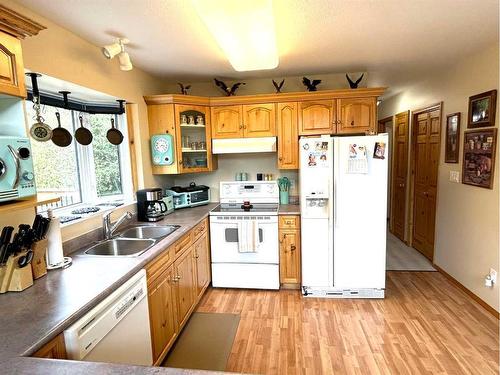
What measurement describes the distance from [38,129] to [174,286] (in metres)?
1.47

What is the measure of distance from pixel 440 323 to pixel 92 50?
3768mm

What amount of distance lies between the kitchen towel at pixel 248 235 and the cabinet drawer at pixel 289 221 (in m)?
0.27

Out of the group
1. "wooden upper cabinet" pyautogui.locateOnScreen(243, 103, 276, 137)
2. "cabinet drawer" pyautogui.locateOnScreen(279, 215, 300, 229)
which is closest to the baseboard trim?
"cabinet drawer" pyautogui.locateOnScreen(279, 215, 300, 229)

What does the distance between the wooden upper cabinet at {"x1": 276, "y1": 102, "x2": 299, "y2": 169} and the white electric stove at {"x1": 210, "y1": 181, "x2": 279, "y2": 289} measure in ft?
1.97

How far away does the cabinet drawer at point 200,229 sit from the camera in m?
2.78

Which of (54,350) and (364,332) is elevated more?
(54,350)

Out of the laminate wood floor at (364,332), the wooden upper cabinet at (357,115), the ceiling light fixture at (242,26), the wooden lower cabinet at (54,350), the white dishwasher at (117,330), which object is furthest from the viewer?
the wooden upper cabinet at (357,115)

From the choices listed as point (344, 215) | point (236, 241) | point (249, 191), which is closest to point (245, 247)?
point (236, 241)

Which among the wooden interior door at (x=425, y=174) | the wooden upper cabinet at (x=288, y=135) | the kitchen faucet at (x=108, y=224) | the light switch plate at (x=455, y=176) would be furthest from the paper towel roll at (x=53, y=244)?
the wooden interior door at (x=425, y=174)

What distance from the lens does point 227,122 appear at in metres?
3.43

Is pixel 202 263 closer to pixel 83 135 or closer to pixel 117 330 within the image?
pixel 117 330

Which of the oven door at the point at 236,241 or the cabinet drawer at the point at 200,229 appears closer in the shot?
the cabinet drawer at the point at 200,229

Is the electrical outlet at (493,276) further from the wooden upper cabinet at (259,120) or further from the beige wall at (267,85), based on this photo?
the wooden upper cabinet at (259,120)

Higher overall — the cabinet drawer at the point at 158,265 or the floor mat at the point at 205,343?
the cabinet drawer at the point at 158,265
